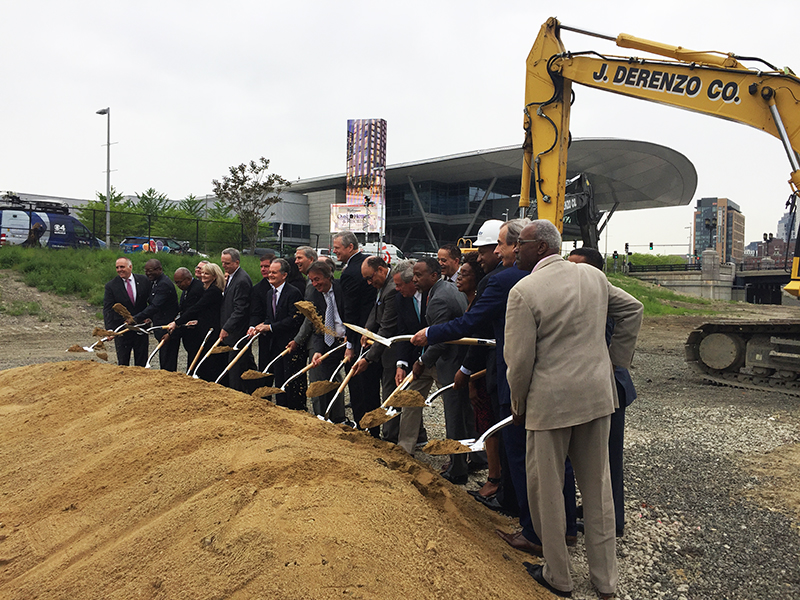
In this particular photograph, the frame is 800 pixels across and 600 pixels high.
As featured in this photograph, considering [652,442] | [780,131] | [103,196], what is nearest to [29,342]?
[652,442]

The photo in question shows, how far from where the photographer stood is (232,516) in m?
2.93

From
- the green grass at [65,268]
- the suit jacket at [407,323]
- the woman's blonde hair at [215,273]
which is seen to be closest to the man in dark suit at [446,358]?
the suit jacket at [407,323]

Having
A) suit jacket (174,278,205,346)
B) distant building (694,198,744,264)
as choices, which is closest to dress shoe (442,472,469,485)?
suit jacket (174,278,205,346)

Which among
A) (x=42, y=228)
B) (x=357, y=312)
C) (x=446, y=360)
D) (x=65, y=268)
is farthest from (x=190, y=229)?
(x=446, y=360)

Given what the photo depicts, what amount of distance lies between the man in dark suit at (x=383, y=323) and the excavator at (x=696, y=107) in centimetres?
528

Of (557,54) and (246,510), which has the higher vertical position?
(557,54)

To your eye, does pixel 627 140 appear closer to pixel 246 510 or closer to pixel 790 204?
pixel 790 204

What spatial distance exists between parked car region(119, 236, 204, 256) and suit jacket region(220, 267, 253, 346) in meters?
17.8

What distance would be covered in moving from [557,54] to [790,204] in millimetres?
4280

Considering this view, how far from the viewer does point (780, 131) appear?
825 centimetres

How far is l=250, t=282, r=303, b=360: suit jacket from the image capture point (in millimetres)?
6512

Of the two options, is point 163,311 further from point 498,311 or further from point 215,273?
point 498,311

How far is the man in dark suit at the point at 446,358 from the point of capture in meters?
4.91

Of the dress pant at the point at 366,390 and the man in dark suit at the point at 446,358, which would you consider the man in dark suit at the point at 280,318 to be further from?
the man in dark suit at the point at 446,358
